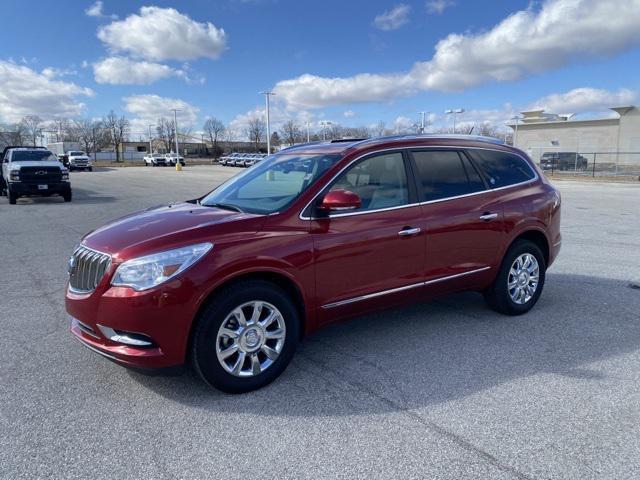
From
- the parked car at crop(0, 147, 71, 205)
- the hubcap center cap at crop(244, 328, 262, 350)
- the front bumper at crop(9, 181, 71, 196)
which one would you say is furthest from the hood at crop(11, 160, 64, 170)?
the hubcap center cap at crop(244, 328, 262, 350)

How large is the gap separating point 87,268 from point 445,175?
322 cm

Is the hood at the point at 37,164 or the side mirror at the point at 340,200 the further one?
the hood at the point at 37,164

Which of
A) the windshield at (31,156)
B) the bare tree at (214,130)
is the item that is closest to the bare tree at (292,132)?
the bare tree at (214,130)

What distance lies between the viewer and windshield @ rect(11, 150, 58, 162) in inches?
720

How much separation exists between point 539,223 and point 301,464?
12.5ft

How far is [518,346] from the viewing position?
4.37 m

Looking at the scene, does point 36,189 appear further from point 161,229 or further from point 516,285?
point 516,285

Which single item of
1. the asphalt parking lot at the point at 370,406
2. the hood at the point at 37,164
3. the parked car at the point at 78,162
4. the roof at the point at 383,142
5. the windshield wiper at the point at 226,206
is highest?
the parked car at the point at 78,162

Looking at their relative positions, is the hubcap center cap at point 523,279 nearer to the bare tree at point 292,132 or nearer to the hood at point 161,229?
the hood at point 161,229

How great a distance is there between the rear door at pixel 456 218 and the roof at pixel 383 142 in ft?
0.39

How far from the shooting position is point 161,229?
3594 millimetres

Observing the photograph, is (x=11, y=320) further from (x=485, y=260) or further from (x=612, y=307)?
(x=612, y=307)

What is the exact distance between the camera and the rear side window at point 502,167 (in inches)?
200

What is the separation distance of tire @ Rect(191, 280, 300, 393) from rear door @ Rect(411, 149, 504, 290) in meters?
1.53
